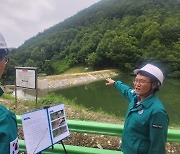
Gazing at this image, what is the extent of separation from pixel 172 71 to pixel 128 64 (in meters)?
7.06

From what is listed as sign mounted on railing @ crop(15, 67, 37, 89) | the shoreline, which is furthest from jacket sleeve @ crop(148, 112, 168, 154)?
the shoreline

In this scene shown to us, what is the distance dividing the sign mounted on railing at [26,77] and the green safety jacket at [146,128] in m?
3.54

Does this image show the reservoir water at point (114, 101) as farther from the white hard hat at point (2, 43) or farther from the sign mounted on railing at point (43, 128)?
the white hard hat at point (2, 43)

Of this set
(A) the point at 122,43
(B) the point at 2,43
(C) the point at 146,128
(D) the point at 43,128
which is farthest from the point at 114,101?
(A) the point at 122,43

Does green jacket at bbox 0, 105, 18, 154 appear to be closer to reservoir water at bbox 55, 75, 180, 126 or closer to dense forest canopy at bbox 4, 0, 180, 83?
reservoir water at bbox 55, 75, 180, 126

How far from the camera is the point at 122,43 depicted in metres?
44.0

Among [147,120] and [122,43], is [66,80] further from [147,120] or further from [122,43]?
[147,120]

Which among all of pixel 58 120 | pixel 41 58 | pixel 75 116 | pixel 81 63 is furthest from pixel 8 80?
pixel 41 58

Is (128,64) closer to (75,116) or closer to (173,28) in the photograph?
(173,28)

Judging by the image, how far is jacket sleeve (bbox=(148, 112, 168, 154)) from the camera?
71.4 inches

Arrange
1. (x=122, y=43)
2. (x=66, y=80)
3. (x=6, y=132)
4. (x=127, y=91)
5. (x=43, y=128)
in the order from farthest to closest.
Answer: (x=122, y=43) → (x=66, y=80) → (x=127, y=91) → (x=43, y=128) → (x=6, y=132)

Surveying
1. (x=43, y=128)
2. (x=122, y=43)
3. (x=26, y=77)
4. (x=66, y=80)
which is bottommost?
(x=66, y=80)

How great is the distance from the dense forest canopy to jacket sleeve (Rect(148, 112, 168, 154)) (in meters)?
19.5

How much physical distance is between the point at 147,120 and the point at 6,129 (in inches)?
44.9
